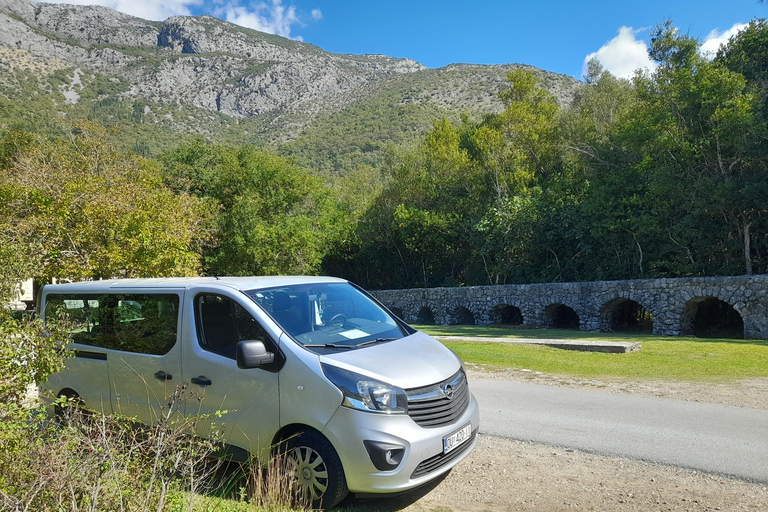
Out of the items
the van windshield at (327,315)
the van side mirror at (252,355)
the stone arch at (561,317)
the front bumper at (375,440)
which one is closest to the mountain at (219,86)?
the stone arch at (561,317)

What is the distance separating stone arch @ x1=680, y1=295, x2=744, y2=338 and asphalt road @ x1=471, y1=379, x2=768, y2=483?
1419 centimetres

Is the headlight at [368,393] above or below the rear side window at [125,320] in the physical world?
below

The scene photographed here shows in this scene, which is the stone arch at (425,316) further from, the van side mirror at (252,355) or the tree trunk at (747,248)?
the van side mirror at (252,355)

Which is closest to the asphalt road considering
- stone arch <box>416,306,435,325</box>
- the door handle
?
the door handle

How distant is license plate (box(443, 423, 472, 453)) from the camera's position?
4.27 meters

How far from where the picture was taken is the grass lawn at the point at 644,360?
10.4 metres

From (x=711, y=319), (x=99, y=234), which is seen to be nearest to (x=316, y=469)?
(x=99, y=234)

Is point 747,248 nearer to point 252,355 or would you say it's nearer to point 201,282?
point 201,282

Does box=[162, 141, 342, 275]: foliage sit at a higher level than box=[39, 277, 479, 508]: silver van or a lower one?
higher

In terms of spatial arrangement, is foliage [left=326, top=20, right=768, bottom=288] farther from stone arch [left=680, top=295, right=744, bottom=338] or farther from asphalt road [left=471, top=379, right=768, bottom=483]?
asphalt road [left=471, top=379, right=768, bottom=483]

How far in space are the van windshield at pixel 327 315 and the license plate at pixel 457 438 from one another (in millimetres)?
1040

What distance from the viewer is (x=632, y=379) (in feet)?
32.2

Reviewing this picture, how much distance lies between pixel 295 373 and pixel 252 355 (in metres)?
0.37

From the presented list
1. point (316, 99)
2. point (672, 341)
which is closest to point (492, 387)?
point (672, 341)
